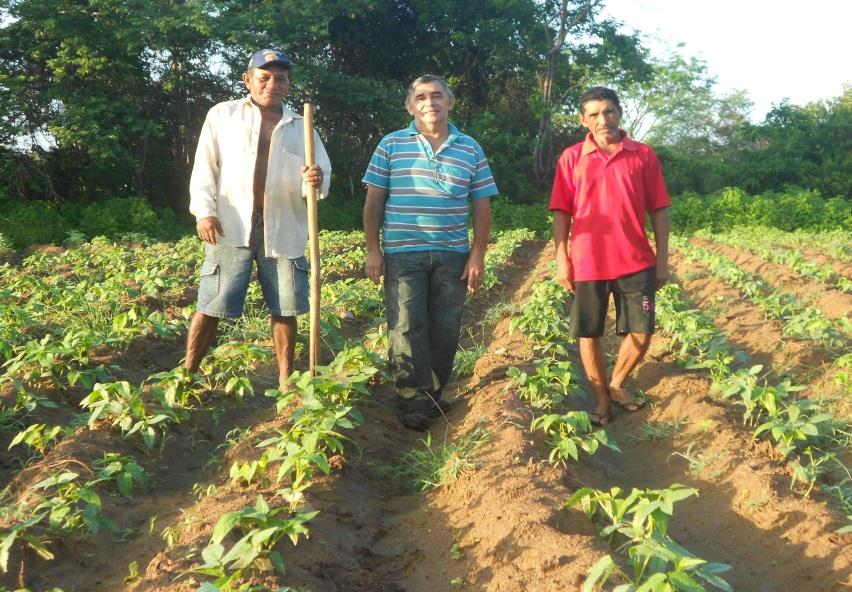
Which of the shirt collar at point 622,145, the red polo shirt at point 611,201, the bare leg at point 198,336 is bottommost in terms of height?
the bare leg at point 198,336

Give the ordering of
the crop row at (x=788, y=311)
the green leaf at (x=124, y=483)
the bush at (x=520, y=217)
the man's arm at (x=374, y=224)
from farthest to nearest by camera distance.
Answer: the bush at (x=520, y=217) < the crop row at (x=788, y=311) < the man's arm at (x=374, y=224) < the green leaf at (x=124, y=483)

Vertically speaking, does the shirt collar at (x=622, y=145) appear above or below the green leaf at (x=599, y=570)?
above

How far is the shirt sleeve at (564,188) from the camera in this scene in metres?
4.67

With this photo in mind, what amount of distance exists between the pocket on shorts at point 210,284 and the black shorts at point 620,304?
197 cm

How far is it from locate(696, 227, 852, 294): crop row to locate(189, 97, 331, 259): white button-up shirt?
243 inches

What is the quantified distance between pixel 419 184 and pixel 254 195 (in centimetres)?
90

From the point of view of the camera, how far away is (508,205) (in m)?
22.1

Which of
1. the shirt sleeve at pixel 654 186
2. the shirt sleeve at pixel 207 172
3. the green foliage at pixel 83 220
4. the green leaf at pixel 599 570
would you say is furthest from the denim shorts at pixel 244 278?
the green foliage at pixel 83 220

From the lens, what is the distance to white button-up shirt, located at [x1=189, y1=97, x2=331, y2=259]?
4625 mm

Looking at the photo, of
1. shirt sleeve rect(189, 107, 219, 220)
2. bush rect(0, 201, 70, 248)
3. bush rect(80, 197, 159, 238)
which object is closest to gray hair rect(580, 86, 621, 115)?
shirt sleeve rect(189, 107, 219, 220)

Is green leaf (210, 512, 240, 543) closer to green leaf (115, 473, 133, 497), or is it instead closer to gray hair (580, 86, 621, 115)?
green leaf (115, 473, 133, 497)

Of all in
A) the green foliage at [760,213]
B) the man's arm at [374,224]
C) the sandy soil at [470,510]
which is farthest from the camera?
the green foliage at [760,213]

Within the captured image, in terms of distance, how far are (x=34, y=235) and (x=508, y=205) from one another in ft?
37.9

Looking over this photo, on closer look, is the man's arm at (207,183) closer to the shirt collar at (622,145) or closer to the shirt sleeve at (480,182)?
the shirt sleeve at (480,182)
